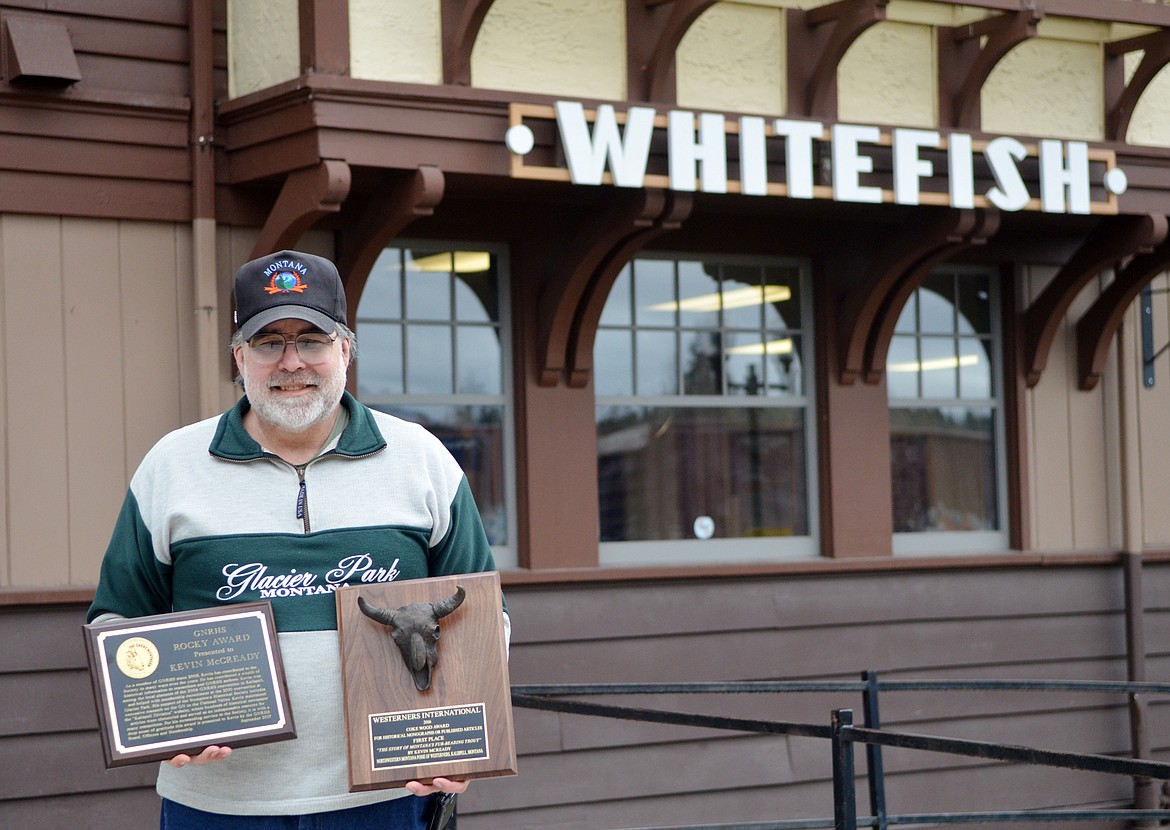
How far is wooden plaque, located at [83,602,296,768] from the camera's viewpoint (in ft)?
8.20

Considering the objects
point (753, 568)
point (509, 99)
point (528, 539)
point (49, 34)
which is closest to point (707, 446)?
point (753, 568)

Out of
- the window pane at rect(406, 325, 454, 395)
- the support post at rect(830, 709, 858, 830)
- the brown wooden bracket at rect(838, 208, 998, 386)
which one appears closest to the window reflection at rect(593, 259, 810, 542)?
the brown wooden bracket at rect(838, 208, 998, 386)

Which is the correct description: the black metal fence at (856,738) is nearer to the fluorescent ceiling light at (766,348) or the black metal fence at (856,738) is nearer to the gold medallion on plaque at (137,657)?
the gold medallion on plaque at (137,657)

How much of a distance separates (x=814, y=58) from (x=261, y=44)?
251 cm

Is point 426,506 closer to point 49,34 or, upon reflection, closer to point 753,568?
point 49,34

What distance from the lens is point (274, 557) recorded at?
2611 mm

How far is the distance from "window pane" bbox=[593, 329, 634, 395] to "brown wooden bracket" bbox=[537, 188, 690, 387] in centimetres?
27

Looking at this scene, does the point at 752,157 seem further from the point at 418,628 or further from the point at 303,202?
the point at 418,628

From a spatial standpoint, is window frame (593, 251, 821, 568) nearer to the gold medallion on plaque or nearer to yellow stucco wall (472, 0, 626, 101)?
yellow stucco wall (472, 0, 626, 101)

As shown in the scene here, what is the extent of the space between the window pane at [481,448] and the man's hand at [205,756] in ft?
13.3

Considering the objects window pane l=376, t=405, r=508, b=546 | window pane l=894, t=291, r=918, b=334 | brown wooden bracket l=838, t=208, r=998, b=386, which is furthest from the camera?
window pane l=894, t=291, r=918, b=334

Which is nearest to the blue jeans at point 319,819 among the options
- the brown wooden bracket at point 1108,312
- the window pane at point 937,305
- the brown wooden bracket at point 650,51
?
the brown wooden bracket at point 650,51

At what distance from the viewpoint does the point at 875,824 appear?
4.88 m

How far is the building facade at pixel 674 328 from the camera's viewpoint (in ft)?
18.5
